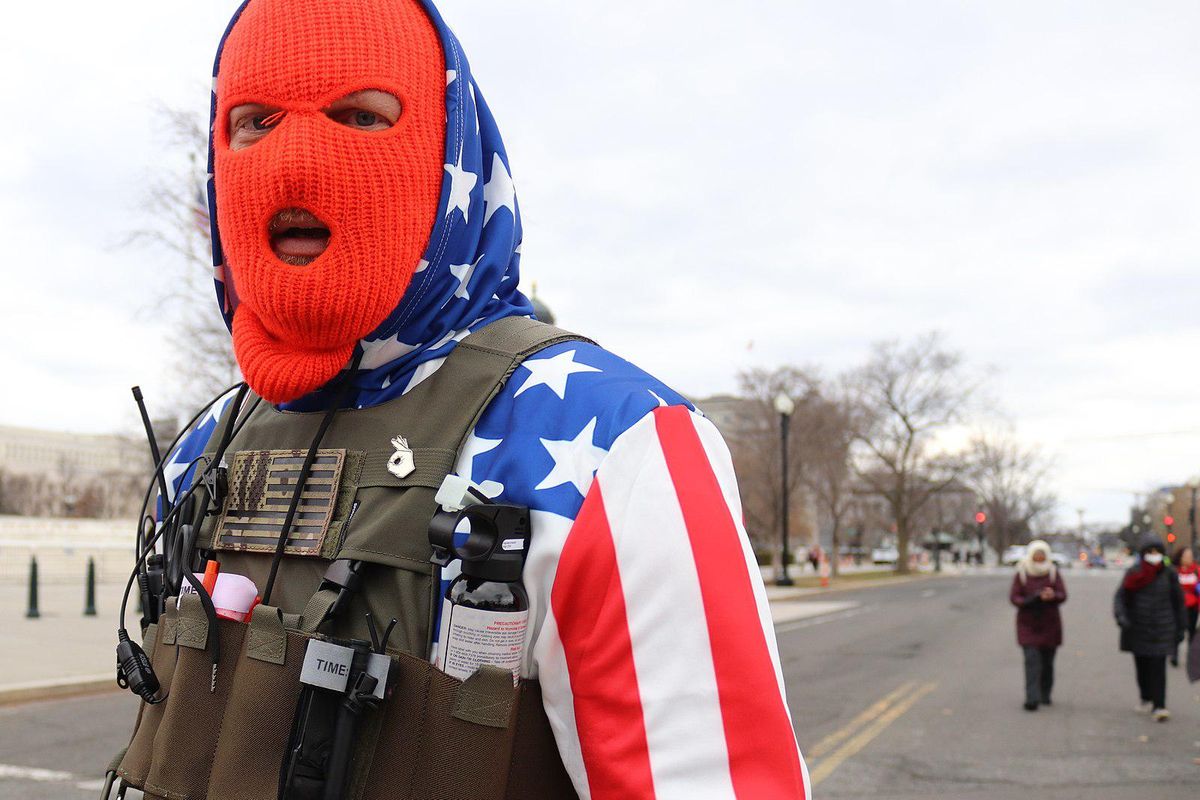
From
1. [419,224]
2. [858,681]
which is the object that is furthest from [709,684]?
[858,681]

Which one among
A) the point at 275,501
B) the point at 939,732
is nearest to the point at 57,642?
the point at 939,732

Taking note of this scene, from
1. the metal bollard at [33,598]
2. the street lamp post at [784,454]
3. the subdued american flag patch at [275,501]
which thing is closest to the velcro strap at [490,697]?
the subdued american flag patch at [275,501]

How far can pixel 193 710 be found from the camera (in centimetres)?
162

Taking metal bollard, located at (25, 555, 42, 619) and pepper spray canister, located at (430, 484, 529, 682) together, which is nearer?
pepper spray canister, located at (430, 484, 529, 682)

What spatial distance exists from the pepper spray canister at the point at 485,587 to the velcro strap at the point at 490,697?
0.04 feet

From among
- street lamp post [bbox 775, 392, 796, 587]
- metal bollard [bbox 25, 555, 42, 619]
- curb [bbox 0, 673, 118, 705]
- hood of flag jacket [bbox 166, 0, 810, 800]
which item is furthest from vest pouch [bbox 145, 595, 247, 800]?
street lamp post [bbox 775, 392, 796, 587]

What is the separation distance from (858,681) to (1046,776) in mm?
5038

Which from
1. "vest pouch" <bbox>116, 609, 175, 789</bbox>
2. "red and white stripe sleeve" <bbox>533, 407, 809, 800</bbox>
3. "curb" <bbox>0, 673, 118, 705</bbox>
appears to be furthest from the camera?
"curb" <bbox>0, 673, 118, 705</bbox>

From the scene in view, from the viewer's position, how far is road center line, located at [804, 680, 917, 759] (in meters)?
8.43

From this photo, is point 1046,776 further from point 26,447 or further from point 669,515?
point 26,447

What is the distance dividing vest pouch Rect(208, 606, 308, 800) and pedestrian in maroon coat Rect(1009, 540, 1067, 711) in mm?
10767

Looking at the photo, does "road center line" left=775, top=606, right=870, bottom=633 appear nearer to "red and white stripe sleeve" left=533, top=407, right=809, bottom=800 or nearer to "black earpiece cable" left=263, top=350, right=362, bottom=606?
"black earpiece cable" left=263, top=350, right=362, bottom=606

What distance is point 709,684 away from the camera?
129 centimetres

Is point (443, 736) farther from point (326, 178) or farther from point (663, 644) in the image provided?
point (326, 178)
